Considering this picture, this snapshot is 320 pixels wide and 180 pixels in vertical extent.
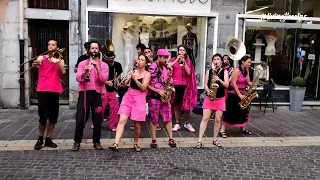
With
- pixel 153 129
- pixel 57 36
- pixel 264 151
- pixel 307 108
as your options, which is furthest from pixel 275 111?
pixel 57 36

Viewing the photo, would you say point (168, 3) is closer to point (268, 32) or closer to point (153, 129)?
point (268, 32)

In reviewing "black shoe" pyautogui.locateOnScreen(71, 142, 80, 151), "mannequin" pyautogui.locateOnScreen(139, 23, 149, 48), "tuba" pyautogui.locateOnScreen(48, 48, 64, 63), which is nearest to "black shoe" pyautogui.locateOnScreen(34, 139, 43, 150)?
"black shoe" pyautogui.locateOnScreen(71, 142, 80, 151)

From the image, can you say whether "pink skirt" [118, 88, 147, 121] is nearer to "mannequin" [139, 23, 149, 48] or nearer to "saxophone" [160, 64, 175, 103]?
"saxophone" [160, 64, 175, 103]

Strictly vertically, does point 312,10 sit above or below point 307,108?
above

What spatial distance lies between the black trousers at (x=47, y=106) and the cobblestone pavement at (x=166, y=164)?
589 mm

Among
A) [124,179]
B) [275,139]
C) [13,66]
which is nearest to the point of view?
[124,179]

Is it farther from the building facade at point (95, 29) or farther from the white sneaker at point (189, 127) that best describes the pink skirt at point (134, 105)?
the building facade at point (95, 29)

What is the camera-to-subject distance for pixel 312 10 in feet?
35.7

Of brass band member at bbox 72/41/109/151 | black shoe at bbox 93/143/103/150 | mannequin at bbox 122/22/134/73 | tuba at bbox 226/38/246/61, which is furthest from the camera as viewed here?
mannequin at bbox 122/22/134/73

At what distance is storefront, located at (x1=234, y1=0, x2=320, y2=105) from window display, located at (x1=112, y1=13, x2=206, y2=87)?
4.60 feet

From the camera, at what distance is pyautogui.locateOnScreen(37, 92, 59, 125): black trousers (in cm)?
610

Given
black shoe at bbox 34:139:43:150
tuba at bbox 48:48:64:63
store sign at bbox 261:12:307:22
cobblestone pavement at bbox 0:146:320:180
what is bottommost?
cobblestone pavement at bbox 0:146:320:180

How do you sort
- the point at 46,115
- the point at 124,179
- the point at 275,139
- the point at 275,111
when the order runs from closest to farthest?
the point at 124,179
the point at 46,115
the point at 275,139
the point at 275,111

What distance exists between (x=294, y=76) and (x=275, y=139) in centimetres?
433
